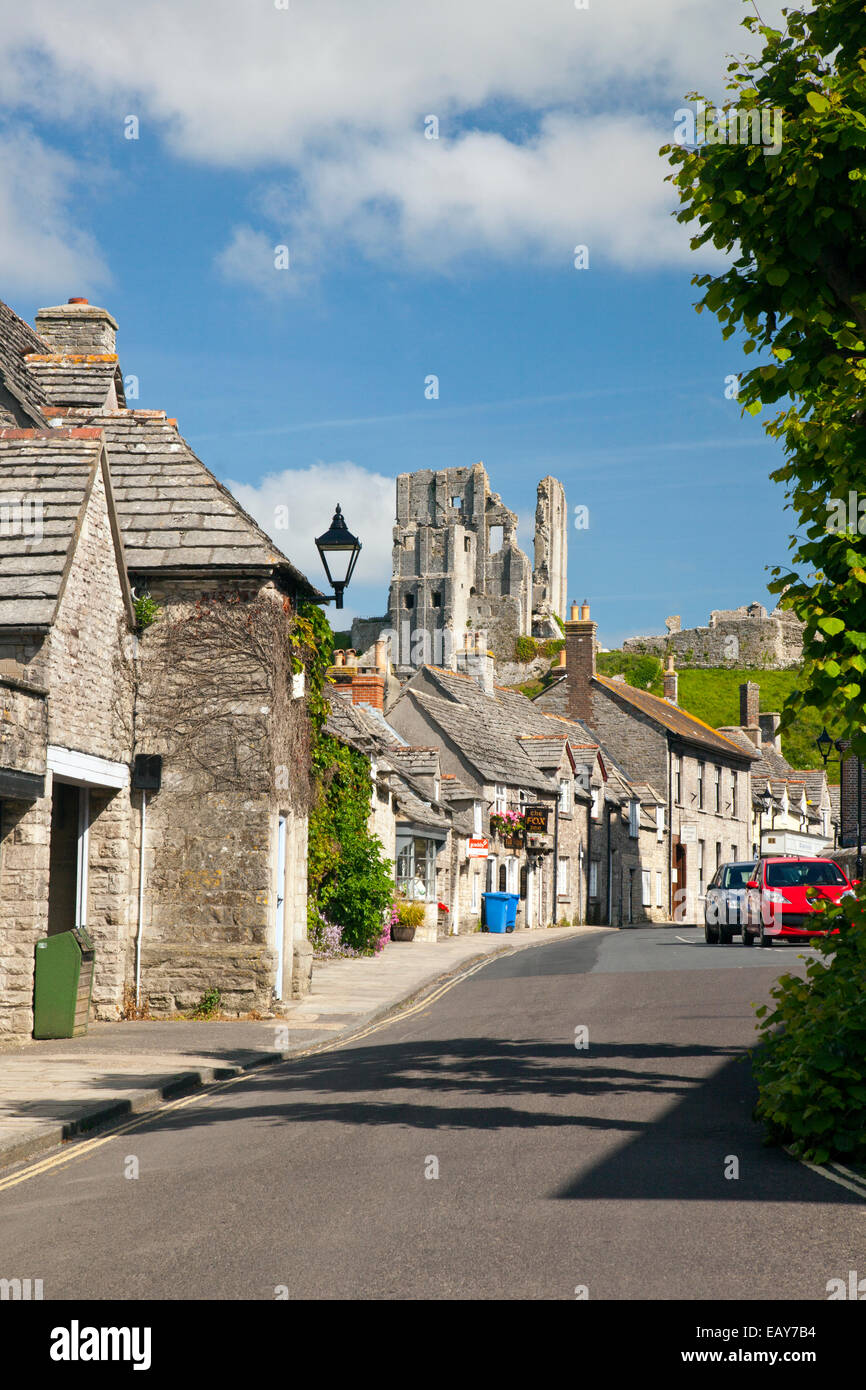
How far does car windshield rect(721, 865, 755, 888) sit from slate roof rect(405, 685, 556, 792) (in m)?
12.7

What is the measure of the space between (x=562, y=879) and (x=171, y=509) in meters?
35.0

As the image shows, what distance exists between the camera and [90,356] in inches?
791

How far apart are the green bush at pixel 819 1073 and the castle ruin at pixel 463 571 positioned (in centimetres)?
10501

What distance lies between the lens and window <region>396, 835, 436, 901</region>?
36438mm

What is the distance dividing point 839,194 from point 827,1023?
5.21 meters

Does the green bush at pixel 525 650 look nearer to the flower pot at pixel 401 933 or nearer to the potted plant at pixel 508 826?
the potted plant at pixel 508 826

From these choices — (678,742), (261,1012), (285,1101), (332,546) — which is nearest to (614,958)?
(261,1012)

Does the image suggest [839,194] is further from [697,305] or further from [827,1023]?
[827,1023]

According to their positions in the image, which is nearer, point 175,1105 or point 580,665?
point 175,1105

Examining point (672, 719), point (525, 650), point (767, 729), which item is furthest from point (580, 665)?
point (525, 650)

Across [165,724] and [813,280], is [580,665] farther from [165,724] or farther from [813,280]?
[813,280]

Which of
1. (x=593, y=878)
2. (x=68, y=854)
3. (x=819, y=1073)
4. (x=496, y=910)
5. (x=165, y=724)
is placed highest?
(x=165, y=724)

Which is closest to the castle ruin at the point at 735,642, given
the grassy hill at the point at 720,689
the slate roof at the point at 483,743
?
the grassy hill at the point at 720,689

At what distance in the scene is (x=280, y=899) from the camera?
17344 mm
